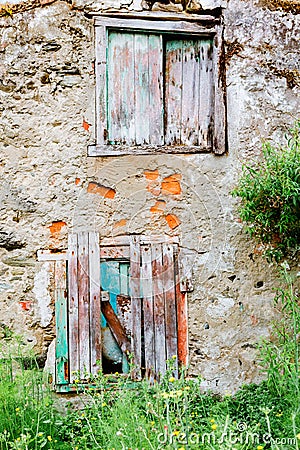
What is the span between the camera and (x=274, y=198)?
5488 millimetres

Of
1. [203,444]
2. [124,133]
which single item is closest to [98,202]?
[124,133]

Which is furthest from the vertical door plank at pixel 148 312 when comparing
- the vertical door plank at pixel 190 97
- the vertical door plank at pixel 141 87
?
the vertical door plank at pixel 190 97

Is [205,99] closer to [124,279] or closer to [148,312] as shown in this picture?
[124,279]

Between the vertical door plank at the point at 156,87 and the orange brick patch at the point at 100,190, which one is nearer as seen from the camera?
the orange brick patch at the point at 100,190

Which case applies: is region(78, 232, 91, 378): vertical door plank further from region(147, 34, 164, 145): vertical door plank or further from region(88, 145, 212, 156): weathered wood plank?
region(147, 34, 164, 145): vertical door plank

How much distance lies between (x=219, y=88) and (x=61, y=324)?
2644 millimetres

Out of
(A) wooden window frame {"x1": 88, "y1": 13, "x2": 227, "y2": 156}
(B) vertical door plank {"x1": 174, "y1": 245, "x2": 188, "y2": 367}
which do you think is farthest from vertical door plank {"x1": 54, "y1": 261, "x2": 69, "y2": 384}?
(A) wooden window frame {"x1": 88, "y1": 13, "x2": 227, "y2": 156}

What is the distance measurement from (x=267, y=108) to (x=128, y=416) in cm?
334

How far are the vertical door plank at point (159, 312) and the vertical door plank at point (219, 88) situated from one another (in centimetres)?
128

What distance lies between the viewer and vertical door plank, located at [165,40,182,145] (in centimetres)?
605

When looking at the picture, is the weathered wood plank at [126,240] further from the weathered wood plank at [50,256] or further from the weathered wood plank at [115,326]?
the weathered wood plank at [115,326]

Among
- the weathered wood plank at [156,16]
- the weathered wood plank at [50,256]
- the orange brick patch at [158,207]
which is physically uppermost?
the weathered wood plank at [156,16]

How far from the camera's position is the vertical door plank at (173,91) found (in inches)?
238

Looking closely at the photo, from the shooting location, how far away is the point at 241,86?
6031 mm
